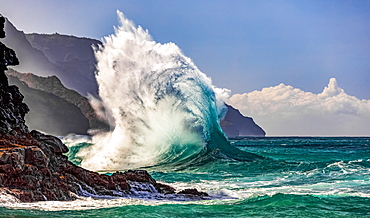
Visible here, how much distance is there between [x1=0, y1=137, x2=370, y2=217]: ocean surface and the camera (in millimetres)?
10398

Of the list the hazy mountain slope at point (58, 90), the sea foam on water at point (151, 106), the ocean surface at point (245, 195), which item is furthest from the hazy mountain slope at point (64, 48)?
the ocean surface at point (245, 195)

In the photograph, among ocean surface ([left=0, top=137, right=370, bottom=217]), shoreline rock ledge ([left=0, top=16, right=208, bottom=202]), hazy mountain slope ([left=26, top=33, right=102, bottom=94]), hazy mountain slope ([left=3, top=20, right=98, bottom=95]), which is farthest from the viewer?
hazy mountain slope ([left=26, top=33, right=102, bottom=94])

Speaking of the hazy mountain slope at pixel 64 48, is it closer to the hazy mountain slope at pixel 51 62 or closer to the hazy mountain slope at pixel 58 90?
the hazy mountain slope at pixel 51 62

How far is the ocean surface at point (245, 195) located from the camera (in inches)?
409

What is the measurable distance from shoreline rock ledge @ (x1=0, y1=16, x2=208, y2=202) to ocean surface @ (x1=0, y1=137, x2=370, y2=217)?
606 mm

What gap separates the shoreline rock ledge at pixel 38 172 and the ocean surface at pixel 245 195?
1.99 feet

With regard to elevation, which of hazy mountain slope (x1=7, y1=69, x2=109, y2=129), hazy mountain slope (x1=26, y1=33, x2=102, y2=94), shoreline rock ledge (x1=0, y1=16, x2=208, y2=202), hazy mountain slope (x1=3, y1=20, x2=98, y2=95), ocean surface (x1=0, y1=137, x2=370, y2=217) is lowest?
ocean surface (x1=0, y1=137, x2=370, y2=217)

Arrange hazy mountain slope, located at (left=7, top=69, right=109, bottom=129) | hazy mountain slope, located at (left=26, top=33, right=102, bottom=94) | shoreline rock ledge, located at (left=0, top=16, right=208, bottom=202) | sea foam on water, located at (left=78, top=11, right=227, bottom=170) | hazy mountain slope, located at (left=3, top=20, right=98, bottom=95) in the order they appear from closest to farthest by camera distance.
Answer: shoreline rock ledge, located at (left=0, top=16, right=208, bottom=202)
sea foam on water, located at (left=78, top=11, right=227, bottom=170)
hazy mountain slope, located at (left=7, top=69, right=109, bottom=129)
hazy mountain slope, located at (left=3, top=20, right=98, bottom=95)
hazy mountain slope, located at (left=26, top=33, right=102, bottom=94)

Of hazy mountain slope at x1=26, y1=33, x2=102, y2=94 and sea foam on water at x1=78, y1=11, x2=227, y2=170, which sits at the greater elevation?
hazy mountain slope at x1=26, y1=33, x2=102, y2=94

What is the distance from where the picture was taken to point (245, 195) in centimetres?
1484

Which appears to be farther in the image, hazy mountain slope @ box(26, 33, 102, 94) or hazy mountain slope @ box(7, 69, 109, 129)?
hazy mountain slope @ box(26, 33, 102, 94)

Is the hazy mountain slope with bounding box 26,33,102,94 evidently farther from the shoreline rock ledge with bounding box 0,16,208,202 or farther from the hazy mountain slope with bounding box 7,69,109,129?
the shoreline rock ledge with bounding box 0,16,208,202

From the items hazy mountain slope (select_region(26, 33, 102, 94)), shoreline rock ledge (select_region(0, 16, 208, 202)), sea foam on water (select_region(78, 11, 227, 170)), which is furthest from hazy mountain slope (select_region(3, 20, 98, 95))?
shoreline rock ledge (select_region(0, 16, 208, 202))

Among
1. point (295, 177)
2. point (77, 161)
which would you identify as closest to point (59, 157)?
point (295, 177)
